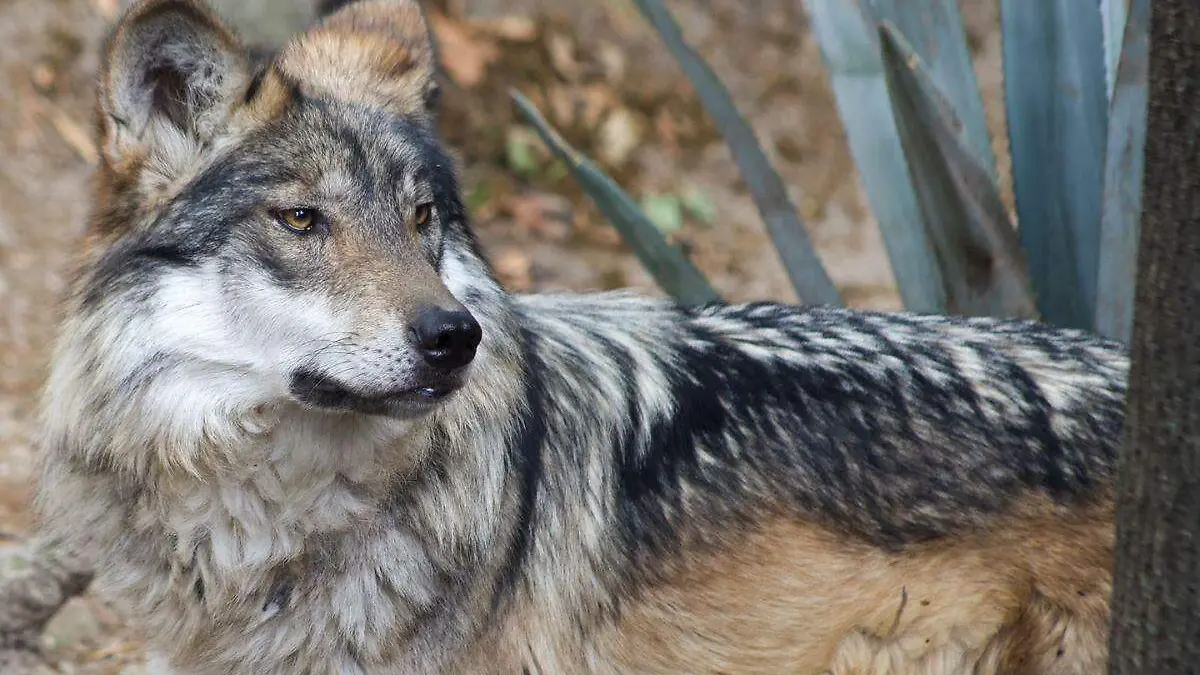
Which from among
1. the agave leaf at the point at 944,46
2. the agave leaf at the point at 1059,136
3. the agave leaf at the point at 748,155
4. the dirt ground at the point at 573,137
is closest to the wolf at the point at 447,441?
the agave leaf at the point at 1059,136

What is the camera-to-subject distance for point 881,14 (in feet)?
14.7

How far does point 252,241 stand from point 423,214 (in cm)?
46

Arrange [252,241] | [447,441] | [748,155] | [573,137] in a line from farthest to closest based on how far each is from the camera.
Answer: [573,137] < [748,155] < [447,441] < [252,241]

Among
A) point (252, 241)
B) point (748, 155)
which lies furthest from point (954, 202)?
point (252, 241)

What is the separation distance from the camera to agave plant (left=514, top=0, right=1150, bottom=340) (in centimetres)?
420

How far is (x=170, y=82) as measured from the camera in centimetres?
306

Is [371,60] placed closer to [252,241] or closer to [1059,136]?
[252,241]

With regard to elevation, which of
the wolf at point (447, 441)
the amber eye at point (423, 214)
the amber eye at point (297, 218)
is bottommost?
the wolf at point (447, 441)

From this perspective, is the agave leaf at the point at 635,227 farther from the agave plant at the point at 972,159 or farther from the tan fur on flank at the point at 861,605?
the tan fur on flank at the point at 861,605

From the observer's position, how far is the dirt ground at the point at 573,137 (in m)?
6.96

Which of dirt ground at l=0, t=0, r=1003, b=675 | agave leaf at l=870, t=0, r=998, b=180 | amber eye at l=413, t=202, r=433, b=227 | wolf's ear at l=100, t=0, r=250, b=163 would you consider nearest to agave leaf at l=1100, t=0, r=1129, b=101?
agave leaf at l=870, t=0, r=998, b=180

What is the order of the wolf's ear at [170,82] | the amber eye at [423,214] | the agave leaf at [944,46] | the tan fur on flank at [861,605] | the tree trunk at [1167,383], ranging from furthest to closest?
1. the agave leaf at [944,46]
2. the tan fur on flank at [861,605]
3. the amber eye at [423,214]
4. the wolf's ear at [170,82]
5. the tree trunk at [1167,383]

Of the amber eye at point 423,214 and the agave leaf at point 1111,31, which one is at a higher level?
the agave leaf at point 1111,31

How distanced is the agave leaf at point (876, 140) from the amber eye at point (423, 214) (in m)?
1.75
